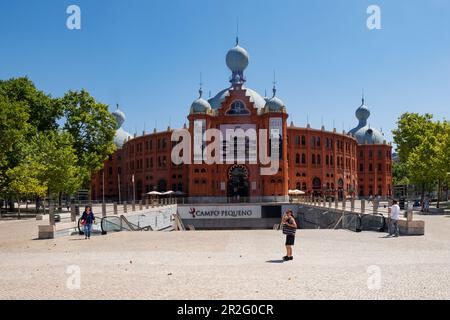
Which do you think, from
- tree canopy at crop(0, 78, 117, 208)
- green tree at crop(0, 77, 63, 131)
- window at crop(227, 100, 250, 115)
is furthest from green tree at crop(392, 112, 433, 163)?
green tree at crop(0, 77, 63, 131)

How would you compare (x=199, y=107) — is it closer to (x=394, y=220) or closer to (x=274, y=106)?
(x=274, y=106)

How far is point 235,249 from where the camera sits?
1950cm

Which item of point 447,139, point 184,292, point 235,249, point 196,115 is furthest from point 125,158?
point 184,292

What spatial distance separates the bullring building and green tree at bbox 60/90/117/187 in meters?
8.25

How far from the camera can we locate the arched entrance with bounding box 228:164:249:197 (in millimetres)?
73000

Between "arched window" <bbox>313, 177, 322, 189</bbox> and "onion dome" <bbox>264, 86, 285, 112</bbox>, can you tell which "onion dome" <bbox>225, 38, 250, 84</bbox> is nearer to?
"onion dome" <bbox>264, 86, 285, 112</bbox>

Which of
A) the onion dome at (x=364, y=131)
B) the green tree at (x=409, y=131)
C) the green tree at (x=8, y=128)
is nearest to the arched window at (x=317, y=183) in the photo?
the green tree at (x=409, y=131)

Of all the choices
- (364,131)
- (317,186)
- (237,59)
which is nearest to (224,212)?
(317,186)

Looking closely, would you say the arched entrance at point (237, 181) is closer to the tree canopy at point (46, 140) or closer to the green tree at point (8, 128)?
the tree canopy at point (46, 140)

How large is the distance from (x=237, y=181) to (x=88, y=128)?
25.7 m

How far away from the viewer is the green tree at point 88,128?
189ft

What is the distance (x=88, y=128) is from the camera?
58.3 m
